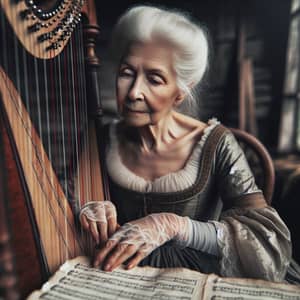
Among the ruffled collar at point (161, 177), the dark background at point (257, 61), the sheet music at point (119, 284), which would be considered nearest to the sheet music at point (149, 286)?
the sheet music at point (119, 284)

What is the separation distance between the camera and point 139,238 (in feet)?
1.75

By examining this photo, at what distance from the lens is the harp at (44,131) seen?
0.44 metres

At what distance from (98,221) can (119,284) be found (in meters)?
0.11

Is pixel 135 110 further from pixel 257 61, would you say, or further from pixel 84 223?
pixel 257 61

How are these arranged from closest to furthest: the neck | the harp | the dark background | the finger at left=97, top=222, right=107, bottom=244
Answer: the harp
the finger at left=97, top=222, right=107, bottom=244
the neck
the dark background

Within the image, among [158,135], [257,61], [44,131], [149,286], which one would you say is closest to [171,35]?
[158,135]

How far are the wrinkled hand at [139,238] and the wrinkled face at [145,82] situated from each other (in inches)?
7.4

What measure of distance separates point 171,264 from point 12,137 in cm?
34

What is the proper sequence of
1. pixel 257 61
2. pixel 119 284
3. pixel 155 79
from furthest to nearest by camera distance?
1. pixel 257 61
2. pixel 155 79
3. pixel 119 284

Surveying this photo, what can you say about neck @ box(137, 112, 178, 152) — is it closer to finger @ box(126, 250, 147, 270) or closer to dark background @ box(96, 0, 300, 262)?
finger @ box(126, 250, 147, 270)

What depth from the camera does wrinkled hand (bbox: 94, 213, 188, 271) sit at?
1.70ft

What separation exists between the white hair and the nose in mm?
66

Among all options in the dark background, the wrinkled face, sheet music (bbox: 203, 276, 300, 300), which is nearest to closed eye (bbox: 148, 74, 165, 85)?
the wrinkled face

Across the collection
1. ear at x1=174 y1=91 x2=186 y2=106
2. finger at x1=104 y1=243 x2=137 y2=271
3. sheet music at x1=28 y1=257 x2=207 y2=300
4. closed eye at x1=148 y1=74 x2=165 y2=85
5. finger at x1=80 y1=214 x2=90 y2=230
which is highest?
closed eye at x1=148 y1=74 x2=165 y2=85
